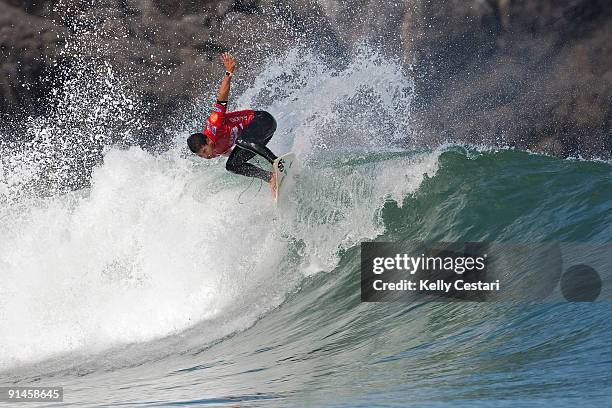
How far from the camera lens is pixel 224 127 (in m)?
7.23

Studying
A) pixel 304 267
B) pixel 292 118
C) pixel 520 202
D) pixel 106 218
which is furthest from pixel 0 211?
pixel 520 202

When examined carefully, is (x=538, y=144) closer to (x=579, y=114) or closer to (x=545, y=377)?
(x=579, y=114)

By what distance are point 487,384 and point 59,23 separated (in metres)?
16.1

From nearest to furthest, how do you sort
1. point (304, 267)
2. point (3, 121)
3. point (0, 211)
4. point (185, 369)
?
point (185, 369) → point (304, 267) → point (0, 211) → point (3, 121)

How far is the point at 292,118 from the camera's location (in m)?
10.6

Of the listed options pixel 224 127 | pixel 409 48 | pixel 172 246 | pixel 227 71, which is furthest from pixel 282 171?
pixel 409 48

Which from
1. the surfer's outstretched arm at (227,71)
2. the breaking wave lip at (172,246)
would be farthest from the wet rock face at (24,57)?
the surfer's outstretched arm at (227,71)

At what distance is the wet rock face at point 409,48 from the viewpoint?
55.5 feet

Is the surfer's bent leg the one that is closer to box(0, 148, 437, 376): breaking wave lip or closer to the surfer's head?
the surfer's head

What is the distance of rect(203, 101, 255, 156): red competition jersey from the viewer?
7.16 m

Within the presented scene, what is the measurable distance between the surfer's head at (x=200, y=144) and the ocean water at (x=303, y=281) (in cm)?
139

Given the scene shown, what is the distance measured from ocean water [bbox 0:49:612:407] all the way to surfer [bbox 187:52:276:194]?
0.82 m

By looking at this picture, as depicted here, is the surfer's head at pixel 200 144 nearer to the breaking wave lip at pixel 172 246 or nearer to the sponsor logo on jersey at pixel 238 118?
the sponsor logo on jersey at pixel 238 118

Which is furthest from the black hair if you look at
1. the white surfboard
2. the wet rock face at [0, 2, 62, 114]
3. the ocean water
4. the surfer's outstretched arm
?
the wet rock face at [0, 2, 62, 114]
